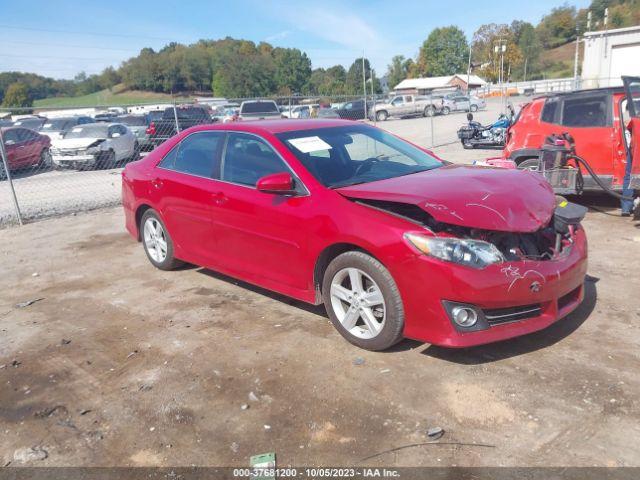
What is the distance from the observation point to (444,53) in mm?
132875

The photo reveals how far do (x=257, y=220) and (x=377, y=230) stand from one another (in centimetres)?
122

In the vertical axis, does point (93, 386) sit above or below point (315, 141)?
below

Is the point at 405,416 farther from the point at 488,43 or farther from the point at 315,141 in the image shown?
the point at 488,43

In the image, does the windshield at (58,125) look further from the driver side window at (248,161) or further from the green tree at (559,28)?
the green tree at (559,28)

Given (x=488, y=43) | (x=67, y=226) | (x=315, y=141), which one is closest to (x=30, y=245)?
(x=67, y=226)

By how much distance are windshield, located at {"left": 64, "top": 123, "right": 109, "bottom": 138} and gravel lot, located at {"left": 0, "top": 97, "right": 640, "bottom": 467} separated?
12.1 metres

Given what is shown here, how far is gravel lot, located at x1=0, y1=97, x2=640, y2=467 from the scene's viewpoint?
9.12 ft

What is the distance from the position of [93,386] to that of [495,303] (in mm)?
2716

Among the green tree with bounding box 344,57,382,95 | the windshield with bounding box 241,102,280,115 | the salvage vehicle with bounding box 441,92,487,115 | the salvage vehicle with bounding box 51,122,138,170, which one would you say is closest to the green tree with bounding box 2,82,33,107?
the green tree with bounding box 344,57,382,95

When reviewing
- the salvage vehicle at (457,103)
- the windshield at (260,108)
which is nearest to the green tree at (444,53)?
the salvage vehicle at (457,103)

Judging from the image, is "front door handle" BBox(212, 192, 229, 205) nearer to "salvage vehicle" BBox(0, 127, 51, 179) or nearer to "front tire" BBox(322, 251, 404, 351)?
"front tire" BBox(322, 251, 404, 351)

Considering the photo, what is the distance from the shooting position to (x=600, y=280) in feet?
16.1

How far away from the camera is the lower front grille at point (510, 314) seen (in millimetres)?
3334

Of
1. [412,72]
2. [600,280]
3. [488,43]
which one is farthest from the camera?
[412,72]
